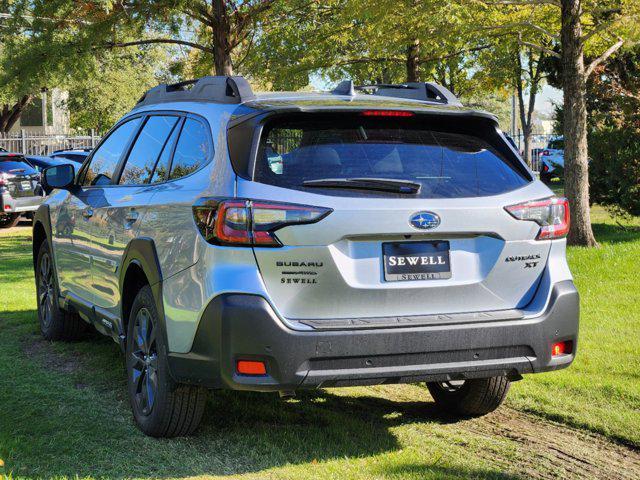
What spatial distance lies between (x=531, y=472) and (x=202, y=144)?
7.85ft

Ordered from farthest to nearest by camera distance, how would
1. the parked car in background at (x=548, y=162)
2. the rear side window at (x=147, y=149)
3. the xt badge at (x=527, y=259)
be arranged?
1. the parked car in background at (x=548, y=162)
2. the rear side window at (x=147, y=149)
3. the xt badge at (x=527, y=259)

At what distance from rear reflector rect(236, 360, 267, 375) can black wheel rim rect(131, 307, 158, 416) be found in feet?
2.74

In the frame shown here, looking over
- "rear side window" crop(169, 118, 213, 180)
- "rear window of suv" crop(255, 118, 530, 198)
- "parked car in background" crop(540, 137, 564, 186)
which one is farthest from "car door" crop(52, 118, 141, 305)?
"parked car in background" crop(540, 137, 564, 186)

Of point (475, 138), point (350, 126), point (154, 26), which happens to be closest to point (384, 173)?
point (350, 126)

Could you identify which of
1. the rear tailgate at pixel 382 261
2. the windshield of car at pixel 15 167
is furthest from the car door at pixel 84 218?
the windshield of car at pixel 15 167

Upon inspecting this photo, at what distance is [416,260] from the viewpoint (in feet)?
14.4

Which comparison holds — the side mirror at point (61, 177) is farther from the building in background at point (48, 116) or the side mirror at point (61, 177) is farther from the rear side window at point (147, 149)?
the building in background at point (48, 116)

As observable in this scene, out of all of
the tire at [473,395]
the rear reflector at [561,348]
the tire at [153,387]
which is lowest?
the tire at [473,395]

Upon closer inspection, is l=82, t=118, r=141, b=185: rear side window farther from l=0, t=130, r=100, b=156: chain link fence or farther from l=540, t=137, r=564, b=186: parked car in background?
l=0, t=130, r=100, b=156: chain link fence

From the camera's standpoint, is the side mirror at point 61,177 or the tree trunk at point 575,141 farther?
the tree trunk at point 575,141

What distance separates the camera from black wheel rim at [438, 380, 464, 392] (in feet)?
18.4

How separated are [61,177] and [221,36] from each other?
11.7 metres

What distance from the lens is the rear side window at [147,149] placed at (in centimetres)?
556

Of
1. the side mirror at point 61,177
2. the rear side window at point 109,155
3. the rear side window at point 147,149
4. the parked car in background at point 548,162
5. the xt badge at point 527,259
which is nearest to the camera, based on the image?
the xt badge at point 527,259
